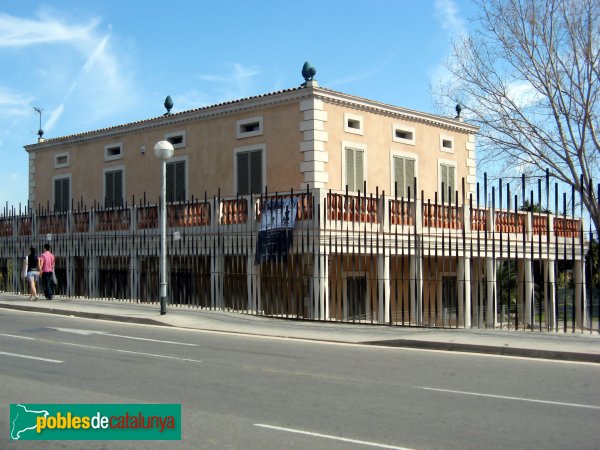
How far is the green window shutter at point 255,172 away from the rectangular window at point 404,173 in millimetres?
4867

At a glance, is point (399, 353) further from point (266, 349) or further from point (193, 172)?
point (193, 172)

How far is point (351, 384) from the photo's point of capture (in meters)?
10.1

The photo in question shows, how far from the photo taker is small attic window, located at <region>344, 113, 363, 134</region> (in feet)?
81.0

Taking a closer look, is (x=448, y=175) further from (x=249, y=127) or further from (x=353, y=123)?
(x=249, y=127)

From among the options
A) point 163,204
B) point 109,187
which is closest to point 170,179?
point 109,187

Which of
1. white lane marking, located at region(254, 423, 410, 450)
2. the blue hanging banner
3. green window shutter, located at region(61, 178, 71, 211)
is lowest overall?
white lane marking, located at region(254, 423, 410, 450)

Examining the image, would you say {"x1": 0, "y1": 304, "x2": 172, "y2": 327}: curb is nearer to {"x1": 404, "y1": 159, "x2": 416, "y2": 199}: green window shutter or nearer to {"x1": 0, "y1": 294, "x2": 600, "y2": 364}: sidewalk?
{"x1": 0, "y1": 294, "x2": 600, "y2": 364}: sidewalk

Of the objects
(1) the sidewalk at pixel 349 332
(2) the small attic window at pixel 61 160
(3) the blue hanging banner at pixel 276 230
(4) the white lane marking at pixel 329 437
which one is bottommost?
(4) the white lane marking at pixel 329 437

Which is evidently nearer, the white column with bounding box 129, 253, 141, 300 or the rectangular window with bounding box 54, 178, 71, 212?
the white column with bounding box 129, 253, 141, 300

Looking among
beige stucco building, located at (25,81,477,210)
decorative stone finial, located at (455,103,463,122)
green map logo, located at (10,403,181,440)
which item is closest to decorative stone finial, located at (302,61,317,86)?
beige stucco building, located at (25,81,477,210)

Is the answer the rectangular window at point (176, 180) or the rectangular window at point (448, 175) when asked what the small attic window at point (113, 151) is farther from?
the rectangular window at point (448, 175)

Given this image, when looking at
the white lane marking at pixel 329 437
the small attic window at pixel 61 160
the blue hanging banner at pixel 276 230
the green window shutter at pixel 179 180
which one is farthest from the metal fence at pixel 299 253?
the white lane marking at pixel 329 437

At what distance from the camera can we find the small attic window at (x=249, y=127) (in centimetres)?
2517

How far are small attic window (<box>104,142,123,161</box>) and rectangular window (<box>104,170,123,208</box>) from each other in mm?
567
